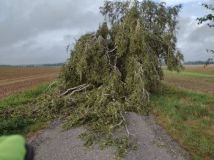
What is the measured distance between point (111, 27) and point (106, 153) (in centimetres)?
1196

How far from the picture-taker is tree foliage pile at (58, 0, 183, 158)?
14.7 metres

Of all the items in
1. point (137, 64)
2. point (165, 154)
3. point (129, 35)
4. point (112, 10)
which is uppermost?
point (112, 10)

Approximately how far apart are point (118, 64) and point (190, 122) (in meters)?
6.03

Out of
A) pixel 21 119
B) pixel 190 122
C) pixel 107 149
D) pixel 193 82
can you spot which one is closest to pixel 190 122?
pixel 190 122

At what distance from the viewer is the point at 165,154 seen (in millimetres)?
10883

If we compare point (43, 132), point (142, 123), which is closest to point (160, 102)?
point (142, 123)

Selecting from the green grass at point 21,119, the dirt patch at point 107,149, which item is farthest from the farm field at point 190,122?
the green grass at point 21,119

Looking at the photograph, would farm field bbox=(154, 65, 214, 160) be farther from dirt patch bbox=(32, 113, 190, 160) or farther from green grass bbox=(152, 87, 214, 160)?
dirt patch bbox=(32, 113, 190, 160)

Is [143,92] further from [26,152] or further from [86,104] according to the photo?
[26,152]

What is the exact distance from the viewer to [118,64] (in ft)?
67.4

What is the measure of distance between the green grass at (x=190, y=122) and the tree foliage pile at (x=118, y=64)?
853 millimetres

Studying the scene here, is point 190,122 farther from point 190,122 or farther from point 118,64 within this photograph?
point 118,64

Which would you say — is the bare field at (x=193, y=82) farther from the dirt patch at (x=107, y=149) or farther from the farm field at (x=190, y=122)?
the dirt patch at (x=107, y=149)

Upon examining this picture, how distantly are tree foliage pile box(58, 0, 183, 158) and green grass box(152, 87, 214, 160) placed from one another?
0.85 meters
